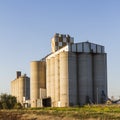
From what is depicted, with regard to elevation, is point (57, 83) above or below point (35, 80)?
below

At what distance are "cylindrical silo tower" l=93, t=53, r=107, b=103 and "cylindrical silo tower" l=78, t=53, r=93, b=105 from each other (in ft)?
6.71

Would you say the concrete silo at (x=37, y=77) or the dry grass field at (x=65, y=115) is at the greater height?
the concrete silo at (x=37, y=77)

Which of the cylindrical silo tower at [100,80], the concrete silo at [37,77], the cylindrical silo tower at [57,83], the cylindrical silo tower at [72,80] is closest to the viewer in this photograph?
the cylindrical silo tower at [72,80]

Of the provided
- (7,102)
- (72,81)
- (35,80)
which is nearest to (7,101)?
(7,102)

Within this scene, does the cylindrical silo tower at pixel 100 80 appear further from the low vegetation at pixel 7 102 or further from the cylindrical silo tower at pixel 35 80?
the cylindrical silo tower at pixel 35 80

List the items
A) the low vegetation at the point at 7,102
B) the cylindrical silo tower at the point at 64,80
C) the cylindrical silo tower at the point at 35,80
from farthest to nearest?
the cylindrical silo tower at the point at 35,80
the low vegetation at the point at 7,102
the cylindrical silo tower at the point at 64,80

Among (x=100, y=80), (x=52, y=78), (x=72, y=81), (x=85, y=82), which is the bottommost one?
(x=85, y=82)

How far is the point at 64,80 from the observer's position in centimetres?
11469

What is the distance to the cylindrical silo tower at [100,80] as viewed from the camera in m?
118

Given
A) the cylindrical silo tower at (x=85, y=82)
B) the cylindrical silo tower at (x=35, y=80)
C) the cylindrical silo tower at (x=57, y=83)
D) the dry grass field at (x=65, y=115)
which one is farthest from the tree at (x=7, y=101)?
the dry grass field at (x=65, y=115)

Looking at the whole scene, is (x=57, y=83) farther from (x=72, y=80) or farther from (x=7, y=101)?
(x=7, y=101)

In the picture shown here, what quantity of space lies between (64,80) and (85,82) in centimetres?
687

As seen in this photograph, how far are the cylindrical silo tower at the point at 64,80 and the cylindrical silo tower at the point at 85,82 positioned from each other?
4.87m

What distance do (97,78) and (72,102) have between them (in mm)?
11387
